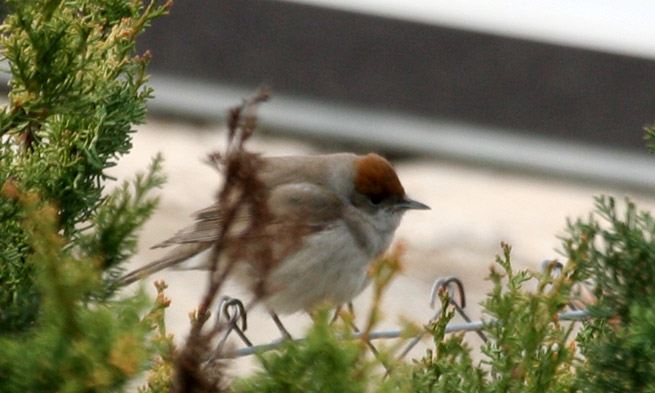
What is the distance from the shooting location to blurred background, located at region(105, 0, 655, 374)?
7.85 metres

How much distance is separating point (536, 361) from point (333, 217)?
7.59 feet

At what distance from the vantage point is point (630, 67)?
781 cm

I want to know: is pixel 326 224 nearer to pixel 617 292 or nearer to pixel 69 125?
pixel 69 125

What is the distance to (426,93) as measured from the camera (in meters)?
8.02

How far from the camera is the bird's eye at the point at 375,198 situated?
4.48 metres

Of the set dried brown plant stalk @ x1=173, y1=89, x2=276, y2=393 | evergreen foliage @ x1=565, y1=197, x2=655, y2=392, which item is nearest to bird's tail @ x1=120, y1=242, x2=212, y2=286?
evergreen foliage @ x1=565, y1=197, x2=655, y2=392

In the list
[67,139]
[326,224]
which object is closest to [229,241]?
[67,139]

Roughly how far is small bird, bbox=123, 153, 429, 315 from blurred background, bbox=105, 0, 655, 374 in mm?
3135

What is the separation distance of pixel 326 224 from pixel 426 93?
380 cm

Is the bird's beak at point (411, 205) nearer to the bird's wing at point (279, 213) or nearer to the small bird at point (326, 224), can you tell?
the small bird at point (326, 224)

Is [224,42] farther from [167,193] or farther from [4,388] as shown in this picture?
[4,388]

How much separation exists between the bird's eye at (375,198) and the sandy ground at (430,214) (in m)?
1.40

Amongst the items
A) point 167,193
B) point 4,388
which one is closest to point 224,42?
point 167,193

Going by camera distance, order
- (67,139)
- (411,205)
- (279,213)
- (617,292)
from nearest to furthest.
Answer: (617,292), (67,139), (279,213), (411,205)
